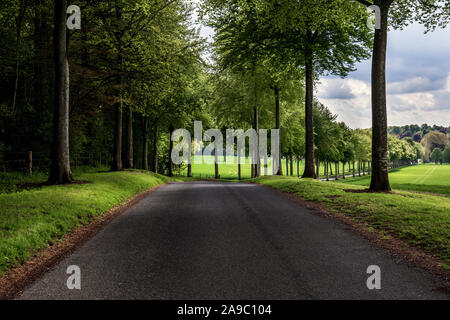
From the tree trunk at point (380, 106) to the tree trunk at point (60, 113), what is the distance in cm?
1330

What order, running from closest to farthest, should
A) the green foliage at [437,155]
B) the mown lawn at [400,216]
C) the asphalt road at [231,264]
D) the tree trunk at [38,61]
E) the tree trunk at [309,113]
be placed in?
the asphalt road at [231,264], the mown lawn at [400,216], the tree trunk at [38,61], the tree trunk at [309,113], the green foliage at [437,155]

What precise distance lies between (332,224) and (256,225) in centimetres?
207

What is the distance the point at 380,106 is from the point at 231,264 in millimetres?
11255

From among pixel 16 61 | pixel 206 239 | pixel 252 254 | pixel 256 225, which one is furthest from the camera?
pixel 16 61

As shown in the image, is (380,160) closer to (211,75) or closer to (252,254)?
(252,254)

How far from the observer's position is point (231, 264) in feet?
17.5

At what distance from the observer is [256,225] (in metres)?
8.27

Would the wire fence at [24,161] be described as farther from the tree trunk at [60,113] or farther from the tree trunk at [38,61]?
the tree trunk at [60,113]

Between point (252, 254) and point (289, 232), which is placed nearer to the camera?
point (252, 254)

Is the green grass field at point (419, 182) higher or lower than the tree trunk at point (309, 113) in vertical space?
lower

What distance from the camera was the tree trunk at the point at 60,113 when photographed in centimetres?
1387

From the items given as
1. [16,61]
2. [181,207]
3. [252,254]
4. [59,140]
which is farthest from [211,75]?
[252,254]

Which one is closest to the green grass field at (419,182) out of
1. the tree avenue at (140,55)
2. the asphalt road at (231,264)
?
the tree avenue at (140,55)

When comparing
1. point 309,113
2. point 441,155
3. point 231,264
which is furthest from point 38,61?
point 441,155
